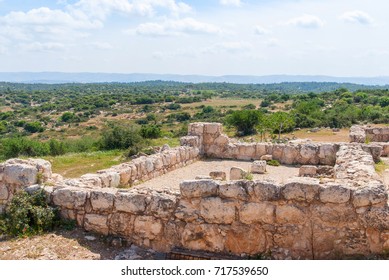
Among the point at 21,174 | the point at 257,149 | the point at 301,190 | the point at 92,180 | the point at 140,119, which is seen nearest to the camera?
the point at 301,190

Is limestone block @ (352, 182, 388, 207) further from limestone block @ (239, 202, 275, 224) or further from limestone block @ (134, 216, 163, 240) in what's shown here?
limestone block @ (134, 216, 163, 240)

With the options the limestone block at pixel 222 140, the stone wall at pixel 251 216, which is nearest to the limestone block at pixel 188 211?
the stone wall at pixel 251 216

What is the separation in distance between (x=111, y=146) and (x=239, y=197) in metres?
18.9

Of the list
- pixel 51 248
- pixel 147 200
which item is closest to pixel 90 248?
pixel 51 248

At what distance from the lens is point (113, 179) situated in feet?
33.1

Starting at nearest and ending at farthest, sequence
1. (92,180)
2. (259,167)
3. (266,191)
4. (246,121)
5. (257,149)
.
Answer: (266,191)
(92,180)
(259,167)
(257,149)
(246,121)

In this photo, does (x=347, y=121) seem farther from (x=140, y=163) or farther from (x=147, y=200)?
(x=147, y=200)

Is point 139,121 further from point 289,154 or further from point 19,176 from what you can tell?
point 19,176

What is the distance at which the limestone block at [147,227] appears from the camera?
709 cm

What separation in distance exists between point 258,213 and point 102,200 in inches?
106

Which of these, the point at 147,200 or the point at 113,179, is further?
the point at 113,179

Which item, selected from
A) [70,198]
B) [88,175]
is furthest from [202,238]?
[88,175]

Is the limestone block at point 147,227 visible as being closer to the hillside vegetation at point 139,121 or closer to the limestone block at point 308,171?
the limestone block at point 308,171

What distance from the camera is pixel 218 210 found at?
269 inches
